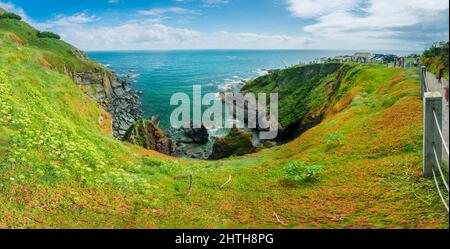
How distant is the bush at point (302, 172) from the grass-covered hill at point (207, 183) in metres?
0.08

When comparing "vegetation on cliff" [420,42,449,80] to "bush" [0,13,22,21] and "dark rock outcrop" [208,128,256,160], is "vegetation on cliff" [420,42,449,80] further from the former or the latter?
"bush" [0,13,22,21]

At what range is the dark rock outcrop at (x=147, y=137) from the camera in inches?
1935

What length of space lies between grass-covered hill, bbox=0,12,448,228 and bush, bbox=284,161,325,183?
8 centimetres

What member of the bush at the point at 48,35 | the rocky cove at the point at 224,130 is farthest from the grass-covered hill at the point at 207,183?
the bush at the point at 48,35

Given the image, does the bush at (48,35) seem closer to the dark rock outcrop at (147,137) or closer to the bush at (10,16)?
the bush at (10,16)

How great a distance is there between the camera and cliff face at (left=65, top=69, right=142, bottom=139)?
83375 mm

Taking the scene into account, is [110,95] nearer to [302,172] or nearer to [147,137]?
[147,137]

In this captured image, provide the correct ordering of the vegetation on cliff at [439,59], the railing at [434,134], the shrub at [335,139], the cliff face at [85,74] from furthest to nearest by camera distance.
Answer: the cliff face at [85,74] < the shrub at [335,139] < the railing at [434,134] < the vegetation on cliff at [439,59]

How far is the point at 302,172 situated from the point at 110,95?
91.1 meters

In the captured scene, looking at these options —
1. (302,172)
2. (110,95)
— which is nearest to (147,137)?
(302,172)

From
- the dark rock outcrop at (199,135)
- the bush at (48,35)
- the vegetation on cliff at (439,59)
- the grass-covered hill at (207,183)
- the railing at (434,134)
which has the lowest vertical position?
the dark rock outcrop at (199,135)

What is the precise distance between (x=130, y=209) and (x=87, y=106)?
24782 mm

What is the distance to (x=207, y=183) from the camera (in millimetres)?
18969
